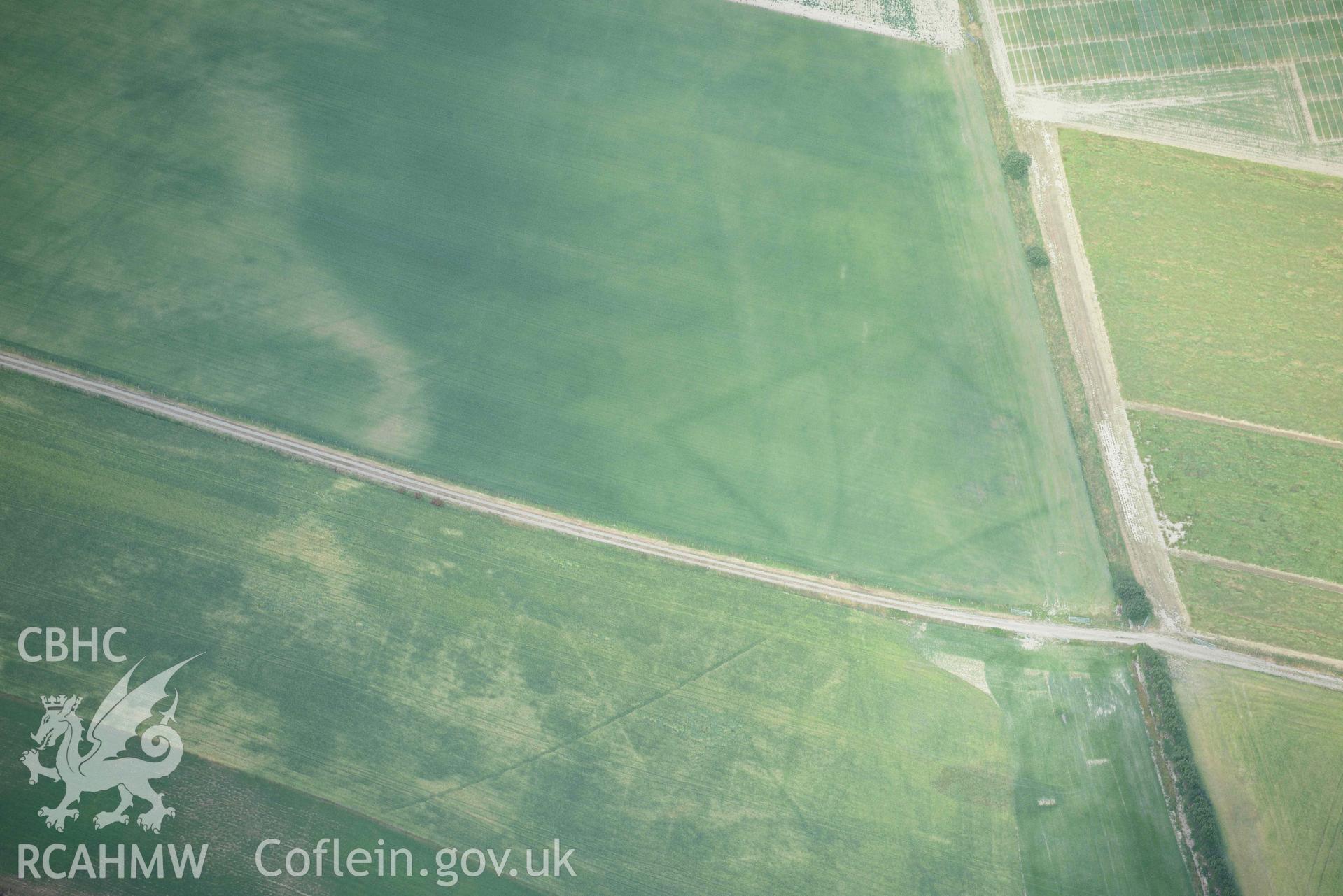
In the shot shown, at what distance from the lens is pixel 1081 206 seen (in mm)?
53438

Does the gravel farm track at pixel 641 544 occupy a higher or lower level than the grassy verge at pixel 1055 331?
lower

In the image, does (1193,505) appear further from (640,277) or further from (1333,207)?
(640,277)

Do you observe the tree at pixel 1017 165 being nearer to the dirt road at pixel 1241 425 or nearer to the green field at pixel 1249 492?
the dirt road at pixel 1241 425

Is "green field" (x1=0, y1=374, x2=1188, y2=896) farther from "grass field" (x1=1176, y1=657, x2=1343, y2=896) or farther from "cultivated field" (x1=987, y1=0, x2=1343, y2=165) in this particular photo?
"cultivated field" (x1=987, y1=0, x2=1343, y2=165)

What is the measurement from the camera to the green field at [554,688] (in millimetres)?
39656

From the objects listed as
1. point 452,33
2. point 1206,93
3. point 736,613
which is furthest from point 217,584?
point 1206,93

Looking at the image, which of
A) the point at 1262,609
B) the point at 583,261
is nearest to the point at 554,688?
the point at 583,261

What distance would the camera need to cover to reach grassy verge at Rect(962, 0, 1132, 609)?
46938mm

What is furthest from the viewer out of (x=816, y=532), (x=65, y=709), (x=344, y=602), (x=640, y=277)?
(x=640, y=277)

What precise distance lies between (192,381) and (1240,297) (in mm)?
60630

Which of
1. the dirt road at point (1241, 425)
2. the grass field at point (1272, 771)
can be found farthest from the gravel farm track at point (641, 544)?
the dirt road at point (1241, 425)

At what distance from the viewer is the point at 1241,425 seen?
4912 cm

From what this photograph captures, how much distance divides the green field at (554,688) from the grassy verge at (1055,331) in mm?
7378

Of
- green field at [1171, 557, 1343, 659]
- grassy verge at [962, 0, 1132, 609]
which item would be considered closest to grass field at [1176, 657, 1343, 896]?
green field at [1171, 557, 1343, 659]
